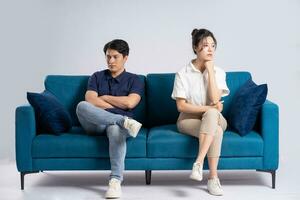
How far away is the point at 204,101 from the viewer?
4531mm

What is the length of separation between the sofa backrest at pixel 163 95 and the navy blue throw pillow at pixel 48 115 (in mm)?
737

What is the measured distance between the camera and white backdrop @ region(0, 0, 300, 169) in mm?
5668

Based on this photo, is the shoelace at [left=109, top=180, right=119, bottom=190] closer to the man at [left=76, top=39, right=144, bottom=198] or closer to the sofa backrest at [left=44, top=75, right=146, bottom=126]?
the man at [left=76, top=39, right=144, bottom=198]

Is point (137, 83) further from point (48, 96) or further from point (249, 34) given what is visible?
point (249, 34)

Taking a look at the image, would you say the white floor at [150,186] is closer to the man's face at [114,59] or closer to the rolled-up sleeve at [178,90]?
the rolled-up sleeve at [178,90]

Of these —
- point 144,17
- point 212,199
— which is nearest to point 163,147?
point 212,199

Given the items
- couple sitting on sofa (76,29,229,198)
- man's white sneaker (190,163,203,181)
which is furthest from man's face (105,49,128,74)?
man's white sneaker (190,163,203,181)

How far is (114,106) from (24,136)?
691 mm

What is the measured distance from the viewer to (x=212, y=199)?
13.5 feet

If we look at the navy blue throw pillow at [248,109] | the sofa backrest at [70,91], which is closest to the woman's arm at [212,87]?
the navy blue throw pillow at [248,109]

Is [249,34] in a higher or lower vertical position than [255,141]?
higher

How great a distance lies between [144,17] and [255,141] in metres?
1.87

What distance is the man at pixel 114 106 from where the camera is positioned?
4234 millimetres

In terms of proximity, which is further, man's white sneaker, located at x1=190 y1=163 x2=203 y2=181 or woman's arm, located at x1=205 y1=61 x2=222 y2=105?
woman's arm, located at x1=205 y1=61 x2=222 y2=105
